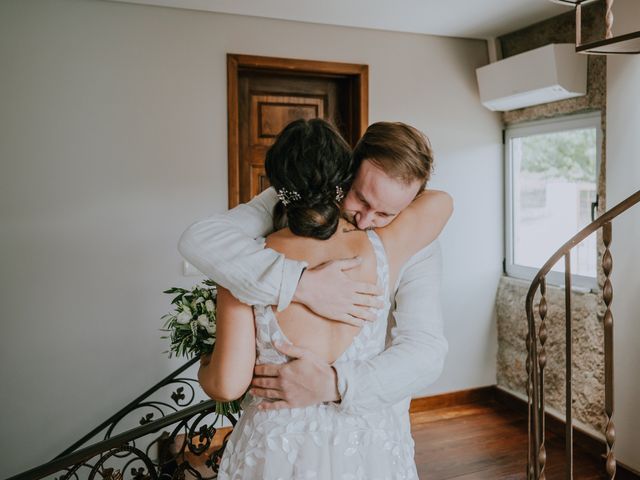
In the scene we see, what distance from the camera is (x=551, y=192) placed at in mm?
3930

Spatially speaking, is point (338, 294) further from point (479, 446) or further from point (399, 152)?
point (479, 446)

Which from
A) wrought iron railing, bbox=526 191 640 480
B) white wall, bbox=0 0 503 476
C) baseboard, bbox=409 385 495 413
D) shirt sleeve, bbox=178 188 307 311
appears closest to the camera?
shirt sleeve, bbox=178 188 307 311

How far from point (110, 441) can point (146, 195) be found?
1.70 meters

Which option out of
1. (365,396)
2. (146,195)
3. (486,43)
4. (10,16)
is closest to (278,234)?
(365,396)

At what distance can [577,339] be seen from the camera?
3.61 metres

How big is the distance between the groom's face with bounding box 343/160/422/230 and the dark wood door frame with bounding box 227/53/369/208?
2.38 metres

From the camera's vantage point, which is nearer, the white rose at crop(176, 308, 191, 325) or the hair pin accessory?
the hair pin accessory

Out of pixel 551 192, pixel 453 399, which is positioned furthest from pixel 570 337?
pixel 453 399

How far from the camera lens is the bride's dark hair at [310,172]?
113 centimetres

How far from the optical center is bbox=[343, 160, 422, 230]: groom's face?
1.27 meters

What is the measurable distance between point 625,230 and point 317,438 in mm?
2548

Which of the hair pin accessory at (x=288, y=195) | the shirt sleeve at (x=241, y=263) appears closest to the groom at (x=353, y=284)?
the shirt sleeve at (x=241, y=263)

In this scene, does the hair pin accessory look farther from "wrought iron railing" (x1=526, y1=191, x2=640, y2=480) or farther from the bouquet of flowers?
"wrought iron railing" (x1=526, y1=191, x2=640, y2=480)

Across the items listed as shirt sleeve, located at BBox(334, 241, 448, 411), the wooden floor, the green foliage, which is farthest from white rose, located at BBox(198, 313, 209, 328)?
the green foliage
